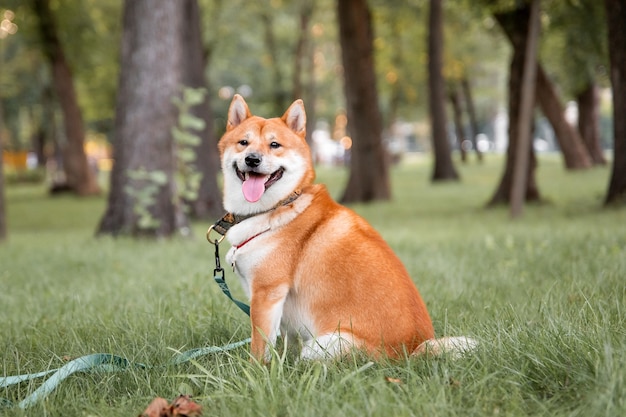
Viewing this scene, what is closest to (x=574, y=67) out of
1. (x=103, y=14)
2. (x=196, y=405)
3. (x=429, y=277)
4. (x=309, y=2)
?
(x=309, y=2)

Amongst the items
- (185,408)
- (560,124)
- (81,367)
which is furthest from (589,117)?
(185,408)

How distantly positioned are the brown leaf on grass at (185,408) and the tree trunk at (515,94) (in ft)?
40.4

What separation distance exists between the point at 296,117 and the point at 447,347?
1614 mm

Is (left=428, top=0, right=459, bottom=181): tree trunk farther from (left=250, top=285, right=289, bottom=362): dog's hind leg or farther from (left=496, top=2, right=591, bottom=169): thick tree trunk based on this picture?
(left=250, top=285, right=289, bottom=362): dog's hind leg

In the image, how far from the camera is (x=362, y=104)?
1805cm

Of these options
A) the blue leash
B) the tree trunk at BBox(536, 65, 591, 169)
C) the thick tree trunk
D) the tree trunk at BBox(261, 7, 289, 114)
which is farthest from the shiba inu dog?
the tree trunk at BBox(261, 7, 289, 114)

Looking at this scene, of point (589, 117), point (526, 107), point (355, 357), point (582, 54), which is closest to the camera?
point (355, 357)

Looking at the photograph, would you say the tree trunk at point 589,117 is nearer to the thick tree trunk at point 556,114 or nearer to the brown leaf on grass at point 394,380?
the thick tree trunk at point 556,114

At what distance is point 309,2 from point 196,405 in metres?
26.2

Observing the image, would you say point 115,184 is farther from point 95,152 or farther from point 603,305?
point 95,152

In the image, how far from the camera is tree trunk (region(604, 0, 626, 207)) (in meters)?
11.3

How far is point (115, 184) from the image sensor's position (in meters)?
10.4

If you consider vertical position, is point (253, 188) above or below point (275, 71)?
below

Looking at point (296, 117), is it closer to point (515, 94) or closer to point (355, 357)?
point (355, 357)
